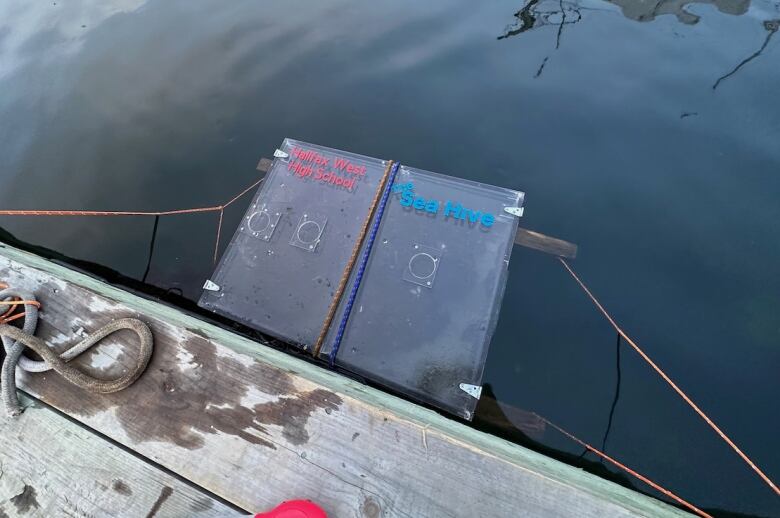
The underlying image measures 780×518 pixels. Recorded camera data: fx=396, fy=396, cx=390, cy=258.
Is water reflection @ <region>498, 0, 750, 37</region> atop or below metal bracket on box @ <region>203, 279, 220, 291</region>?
atop

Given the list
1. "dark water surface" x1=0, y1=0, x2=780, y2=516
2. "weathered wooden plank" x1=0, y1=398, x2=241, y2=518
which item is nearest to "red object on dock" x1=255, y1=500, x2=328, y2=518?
"weathered wooden plank" x1=0, y1=398, x2=241, y2=518

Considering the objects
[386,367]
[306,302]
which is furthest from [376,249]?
[386,367]

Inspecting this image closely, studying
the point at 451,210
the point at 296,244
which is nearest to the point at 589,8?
the point at 451,210

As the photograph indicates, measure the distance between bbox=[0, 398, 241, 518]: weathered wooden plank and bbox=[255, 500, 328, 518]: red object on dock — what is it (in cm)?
24

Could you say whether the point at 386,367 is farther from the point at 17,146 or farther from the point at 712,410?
the point at 17,146

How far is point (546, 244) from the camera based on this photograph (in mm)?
3326

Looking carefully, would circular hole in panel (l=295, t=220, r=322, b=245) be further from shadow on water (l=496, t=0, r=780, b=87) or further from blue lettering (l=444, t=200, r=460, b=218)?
shadow on water (l=496, t=0, r=780, b=87)

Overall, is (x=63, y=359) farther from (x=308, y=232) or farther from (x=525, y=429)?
(x=525, y=429)

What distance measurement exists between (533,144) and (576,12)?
2.19 meters

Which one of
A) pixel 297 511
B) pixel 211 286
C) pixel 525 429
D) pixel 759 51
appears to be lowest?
pixel 297 511

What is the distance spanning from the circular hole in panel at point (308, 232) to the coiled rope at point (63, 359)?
177 cm

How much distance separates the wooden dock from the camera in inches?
46.4

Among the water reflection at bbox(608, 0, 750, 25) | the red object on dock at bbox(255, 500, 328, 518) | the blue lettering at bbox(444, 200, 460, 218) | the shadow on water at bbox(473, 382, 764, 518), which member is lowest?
the red object on dock at bbox(255, 500, 328, 518)

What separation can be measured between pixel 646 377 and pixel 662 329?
0.41m
